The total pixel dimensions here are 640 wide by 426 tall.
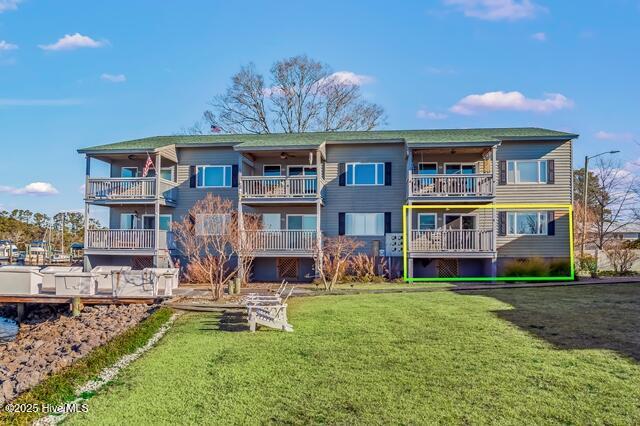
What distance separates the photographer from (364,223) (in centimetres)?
2403

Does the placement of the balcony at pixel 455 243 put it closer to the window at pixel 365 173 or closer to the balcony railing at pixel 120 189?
the window at pixel 365 173

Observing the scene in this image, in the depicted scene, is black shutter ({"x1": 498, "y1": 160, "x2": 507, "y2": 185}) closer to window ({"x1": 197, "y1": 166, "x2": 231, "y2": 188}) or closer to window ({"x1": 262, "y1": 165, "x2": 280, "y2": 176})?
window ({"x1": 262, "y1": 165, "x2": 280, "y2": 176})

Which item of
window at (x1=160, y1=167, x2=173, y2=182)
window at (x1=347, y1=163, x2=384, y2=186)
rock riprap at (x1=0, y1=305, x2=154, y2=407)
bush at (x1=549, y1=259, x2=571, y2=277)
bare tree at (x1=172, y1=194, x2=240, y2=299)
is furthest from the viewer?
window at (x1=160, y1=167, x2=173, y2=182)

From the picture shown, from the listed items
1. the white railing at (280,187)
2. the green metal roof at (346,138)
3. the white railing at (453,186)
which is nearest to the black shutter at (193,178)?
the green metal roof at (346,138)

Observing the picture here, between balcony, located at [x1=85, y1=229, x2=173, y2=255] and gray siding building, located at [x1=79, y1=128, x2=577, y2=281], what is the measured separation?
5cm

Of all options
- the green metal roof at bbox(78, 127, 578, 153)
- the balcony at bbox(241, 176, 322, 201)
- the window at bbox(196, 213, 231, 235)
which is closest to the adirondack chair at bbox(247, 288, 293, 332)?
the window at bbox(196, 213, 231, 235)

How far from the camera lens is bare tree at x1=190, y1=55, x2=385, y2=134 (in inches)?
1560

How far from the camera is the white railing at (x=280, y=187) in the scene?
74.6 feet

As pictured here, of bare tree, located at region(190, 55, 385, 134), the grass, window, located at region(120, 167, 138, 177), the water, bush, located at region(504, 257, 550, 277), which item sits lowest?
the water

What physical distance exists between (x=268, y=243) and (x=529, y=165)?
13563 mm

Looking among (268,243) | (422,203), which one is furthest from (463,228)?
(268,243)

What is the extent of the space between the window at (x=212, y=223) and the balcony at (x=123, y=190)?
211 centimetres

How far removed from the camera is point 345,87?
40.3 m

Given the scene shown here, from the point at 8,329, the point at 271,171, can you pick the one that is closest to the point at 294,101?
the point at 271,171
